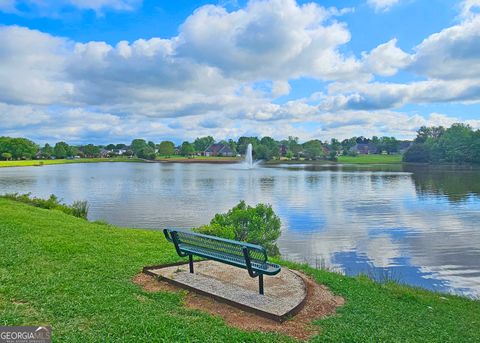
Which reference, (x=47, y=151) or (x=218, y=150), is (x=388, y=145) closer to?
(x=218, y=150)

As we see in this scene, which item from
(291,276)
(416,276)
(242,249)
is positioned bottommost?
(416,276)

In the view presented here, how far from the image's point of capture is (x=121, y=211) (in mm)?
24797

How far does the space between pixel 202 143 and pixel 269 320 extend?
18127 centimetres

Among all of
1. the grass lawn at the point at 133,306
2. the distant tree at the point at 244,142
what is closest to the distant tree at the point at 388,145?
the distant tree at the point at 244,142

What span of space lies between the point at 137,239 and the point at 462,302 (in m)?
8.61

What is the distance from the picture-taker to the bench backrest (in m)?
6.20

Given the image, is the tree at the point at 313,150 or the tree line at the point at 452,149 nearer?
the tree line at the point at 452,149

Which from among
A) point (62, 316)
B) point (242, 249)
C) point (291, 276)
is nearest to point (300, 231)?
point (291, 276)

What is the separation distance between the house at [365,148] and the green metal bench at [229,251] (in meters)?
170

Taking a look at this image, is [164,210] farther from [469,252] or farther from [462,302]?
[462,302]

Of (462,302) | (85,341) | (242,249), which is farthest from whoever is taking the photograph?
→ (462,302)

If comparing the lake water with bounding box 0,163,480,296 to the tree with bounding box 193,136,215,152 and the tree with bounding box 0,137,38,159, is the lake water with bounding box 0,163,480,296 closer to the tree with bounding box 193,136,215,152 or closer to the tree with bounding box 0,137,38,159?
the tree with bounding box 0,137,38,159

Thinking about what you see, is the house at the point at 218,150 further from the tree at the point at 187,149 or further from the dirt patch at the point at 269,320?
the dirt patch at the point at 269,320

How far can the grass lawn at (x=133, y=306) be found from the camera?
4.79 metres
